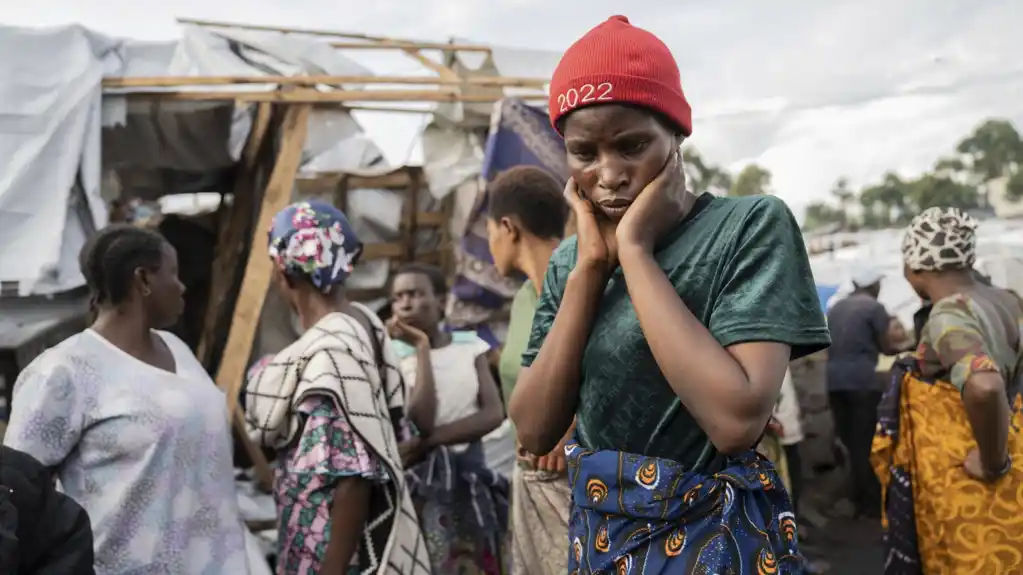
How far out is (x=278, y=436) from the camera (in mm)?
2549

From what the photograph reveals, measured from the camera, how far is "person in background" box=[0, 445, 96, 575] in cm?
196

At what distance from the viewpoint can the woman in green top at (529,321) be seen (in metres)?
2.32

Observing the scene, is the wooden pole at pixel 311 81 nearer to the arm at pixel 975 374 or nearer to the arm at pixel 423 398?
the arm at pixel 423 398

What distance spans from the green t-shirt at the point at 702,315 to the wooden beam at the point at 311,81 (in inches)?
159

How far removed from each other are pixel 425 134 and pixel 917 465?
3849mm

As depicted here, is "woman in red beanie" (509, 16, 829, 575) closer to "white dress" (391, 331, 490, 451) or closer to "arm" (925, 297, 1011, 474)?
"arm" (925, 297, 1011, 474)

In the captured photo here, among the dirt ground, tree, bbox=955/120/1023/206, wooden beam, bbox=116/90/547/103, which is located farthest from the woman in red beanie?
tree, bbox=955/120/1023/206

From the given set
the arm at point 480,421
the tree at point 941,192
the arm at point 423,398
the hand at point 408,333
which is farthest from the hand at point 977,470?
the tree at point 941,192

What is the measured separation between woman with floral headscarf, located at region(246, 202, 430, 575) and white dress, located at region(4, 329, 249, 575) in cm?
20

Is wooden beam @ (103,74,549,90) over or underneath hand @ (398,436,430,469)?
over

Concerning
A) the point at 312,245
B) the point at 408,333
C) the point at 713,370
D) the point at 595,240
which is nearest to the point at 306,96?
the point at 408,333

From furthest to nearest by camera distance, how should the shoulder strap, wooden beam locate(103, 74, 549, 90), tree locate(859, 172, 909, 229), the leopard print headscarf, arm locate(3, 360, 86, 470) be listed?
tree locate(859, 172, 909, 229) → wooden beam locate(103, 74, 549, 90) → the leopard print headscarf → the shoulder strap → arm locate(3, 360, 86, 470)

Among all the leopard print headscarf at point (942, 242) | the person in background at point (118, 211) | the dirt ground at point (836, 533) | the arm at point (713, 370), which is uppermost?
the leopard print headscarf at point (942, 242)

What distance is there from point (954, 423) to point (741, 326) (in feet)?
7.57
